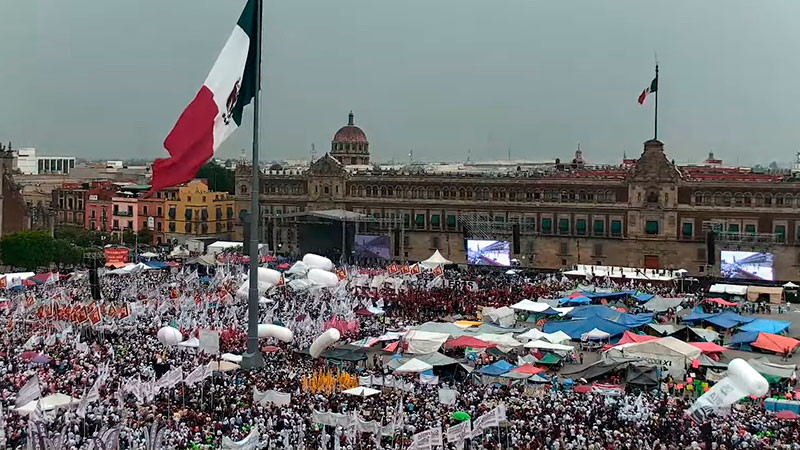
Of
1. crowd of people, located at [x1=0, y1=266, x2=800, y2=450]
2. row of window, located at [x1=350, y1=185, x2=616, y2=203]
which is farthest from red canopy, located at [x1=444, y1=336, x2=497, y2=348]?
row of window, located at [x1=350, y1=185, x2=616, y2=203]

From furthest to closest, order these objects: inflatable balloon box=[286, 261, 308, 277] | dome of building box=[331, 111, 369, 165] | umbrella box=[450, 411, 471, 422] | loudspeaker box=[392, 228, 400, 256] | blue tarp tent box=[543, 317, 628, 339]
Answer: dome of building box=[331, 111, 369, 165]
loudspeaker box=[392, 228, 400, 256]
inflatable balloon box=[286, 261, 308, 277]
blue tarp tent box=[543, 317, 628, 339]
umbrella box=[450, 411, 471, 422]

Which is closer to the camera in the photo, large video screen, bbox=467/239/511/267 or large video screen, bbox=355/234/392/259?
large video screen, bbox=467/239/511/267

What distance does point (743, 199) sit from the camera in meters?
56.1

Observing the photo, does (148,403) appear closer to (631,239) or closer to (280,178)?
(631,239)

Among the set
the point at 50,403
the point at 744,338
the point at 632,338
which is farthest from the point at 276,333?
the point at 744,338

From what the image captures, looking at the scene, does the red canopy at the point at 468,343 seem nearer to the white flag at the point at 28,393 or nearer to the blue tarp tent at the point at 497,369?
the blue tarp tent at the point at 497,369

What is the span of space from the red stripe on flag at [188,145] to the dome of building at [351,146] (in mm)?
71297

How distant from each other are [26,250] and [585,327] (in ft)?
125

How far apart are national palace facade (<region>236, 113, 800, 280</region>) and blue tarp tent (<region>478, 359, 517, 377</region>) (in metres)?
32.4

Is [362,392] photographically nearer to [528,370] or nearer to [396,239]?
[528,370]

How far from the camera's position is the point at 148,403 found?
2191cm

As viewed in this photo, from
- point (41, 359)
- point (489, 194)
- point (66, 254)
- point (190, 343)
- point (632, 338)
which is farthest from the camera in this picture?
point (489, 194)

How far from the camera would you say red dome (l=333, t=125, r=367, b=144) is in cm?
9456

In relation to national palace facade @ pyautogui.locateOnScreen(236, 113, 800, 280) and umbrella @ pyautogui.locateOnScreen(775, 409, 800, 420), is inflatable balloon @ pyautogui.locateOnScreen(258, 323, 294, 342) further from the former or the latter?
national palace facade @ pyautogui.locateOnScreen(236, 113, 800, 280)
